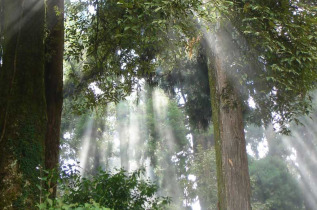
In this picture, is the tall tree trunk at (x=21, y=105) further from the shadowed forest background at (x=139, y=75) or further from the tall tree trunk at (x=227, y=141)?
the tall tree trunk at (x=227, y=141)

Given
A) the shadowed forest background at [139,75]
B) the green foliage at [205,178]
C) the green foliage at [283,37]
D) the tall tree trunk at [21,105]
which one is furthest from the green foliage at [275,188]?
the tall tree trunk at [21,105]

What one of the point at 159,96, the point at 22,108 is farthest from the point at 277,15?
the point at 159,96

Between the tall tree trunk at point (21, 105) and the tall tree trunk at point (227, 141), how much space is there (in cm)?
397

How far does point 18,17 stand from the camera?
223 inches

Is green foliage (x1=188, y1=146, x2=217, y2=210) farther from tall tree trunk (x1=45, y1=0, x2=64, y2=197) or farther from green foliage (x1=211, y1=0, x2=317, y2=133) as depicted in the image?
tall tree trunk (x1=45, y1=0, x2=64, y2=197)

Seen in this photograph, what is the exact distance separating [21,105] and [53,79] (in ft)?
5.48

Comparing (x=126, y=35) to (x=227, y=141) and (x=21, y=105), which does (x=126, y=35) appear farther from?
(x=227, y=141)

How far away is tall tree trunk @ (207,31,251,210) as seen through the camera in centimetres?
741

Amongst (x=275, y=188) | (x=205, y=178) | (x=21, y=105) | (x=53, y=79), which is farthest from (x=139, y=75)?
(x=275, y=188)

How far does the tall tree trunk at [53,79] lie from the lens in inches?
246

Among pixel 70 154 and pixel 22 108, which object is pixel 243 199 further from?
pixel 70 154

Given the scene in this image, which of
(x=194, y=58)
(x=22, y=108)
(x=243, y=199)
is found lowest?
(x=243, y=199)

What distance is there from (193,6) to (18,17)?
8.79 feet

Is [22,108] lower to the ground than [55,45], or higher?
lower
